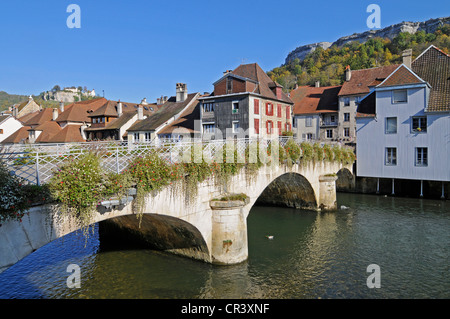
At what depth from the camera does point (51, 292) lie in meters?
10.0

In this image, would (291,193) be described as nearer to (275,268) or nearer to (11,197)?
(275,268)

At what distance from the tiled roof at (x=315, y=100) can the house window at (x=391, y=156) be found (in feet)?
50.9

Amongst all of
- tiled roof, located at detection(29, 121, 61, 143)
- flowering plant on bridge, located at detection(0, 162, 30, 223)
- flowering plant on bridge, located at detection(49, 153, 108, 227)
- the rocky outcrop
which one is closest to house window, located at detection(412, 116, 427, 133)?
flowering plant on bridge, located at detection(49, 153, 108, 227)

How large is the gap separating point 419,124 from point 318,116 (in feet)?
58.5

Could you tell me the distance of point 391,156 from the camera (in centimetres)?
2555

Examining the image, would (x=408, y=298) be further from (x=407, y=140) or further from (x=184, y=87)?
(x=184, y=87)

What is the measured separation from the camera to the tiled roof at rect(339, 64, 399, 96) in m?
37.4

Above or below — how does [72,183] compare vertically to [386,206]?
above

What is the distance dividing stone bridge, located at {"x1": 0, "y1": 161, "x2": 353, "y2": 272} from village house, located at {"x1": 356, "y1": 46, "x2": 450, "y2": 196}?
12460mm

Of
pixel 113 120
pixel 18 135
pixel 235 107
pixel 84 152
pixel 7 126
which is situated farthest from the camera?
pixel 7 126

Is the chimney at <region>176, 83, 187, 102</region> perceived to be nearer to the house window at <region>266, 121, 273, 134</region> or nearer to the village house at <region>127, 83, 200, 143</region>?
the village house at <region>127, 83, 200, 143</region>

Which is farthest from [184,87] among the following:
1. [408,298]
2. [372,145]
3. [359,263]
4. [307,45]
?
[307,45]

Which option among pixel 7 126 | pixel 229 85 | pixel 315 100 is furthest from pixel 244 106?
pixel 7 126
